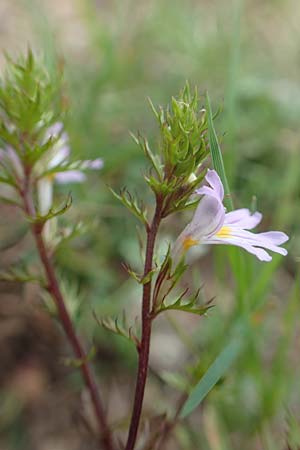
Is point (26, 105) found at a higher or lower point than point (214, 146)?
higher

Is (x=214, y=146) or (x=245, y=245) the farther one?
(x=214, y=146)

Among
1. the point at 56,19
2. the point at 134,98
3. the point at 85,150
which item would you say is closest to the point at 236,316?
the point at 85,150

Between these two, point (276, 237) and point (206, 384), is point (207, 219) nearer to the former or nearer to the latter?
point (276, 237)

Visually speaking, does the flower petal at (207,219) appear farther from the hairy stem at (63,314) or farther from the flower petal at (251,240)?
the hairy stem at (63,314)

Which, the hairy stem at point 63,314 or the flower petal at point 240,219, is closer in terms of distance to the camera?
the flower petal at point 240,219

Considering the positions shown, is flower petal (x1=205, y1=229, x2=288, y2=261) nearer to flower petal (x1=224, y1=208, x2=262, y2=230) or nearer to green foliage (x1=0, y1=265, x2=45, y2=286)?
flower petal (x1=224, y1=208, x2=262, y2=230)

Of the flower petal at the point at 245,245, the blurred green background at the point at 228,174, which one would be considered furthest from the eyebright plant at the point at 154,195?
the blurred green background at the point at 228,174

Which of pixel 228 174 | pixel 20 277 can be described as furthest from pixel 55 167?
pixel 228 174
